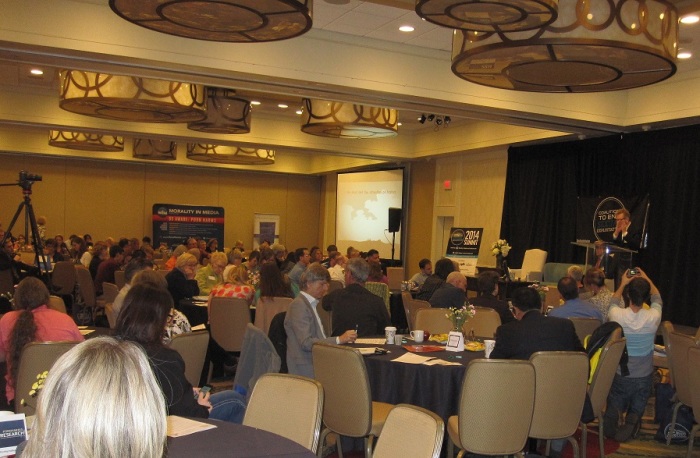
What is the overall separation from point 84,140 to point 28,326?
11.6 meters

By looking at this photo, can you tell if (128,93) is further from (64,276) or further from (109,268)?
(64,276)

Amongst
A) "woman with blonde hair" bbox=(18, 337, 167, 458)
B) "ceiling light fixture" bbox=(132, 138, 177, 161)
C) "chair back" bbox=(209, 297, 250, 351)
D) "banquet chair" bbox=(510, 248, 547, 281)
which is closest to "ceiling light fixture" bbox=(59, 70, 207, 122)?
"chair back" bbox=(209, 297, 250, 351)

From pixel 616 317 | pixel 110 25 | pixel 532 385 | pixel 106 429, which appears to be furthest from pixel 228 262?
pixel 106 429

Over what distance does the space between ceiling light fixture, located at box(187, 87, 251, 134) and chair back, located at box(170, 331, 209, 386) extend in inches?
245

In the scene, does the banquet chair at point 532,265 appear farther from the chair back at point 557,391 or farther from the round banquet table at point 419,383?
the chair back at point 557,391

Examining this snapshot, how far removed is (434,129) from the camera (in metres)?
15.9

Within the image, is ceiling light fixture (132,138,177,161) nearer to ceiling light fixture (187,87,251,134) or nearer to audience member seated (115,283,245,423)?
ceiling light fixture (187,87,251,134)

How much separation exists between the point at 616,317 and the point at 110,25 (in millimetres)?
5685

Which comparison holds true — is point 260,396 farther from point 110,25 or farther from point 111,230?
point 111,230

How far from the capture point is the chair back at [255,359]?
185 inches

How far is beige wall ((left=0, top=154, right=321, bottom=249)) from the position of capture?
63.7 feet

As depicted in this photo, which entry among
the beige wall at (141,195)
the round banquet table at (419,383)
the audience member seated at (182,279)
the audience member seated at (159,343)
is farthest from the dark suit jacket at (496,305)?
the beige wall at (141,195)

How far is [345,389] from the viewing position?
178 inches

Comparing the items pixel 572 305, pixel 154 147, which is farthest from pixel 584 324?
pixel 154 147
